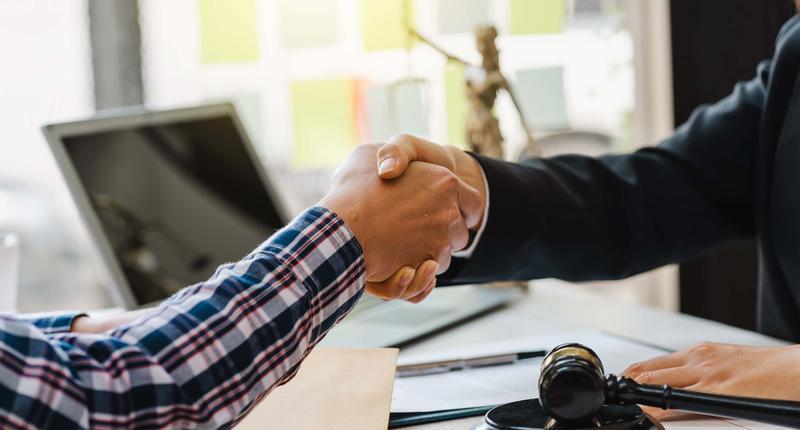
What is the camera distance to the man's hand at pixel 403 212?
2.48 feet

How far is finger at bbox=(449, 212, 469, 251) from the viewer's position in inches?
36.4

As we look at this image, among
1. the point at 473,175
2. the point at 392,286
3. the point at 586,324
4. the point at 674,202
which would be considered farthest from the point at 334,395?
the point at 674,202

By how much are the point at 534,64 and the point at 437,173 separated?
0.94 meters

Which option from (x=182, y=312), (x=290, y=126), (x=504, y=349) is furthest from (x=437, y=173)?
(x=290, y=126)

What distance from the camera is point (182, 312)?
0.54 meters

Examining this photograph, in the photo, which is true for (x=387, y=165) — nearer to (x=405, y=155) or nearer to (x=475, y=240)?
(x=405, y=155)

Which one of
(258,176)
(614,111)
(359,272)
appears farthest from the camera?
(614,111)

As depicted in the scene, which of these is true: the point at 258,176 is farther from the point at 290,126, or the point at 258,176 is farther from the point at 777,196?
the point at 777,196

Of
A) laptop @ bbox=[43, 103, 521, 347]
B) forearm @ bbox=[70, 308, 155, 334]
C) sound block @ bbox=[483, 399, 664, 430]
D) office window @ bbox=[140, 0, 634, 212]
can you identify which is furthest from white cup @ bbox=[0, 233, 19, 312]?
office window @ bbox=[140, 0, 634, 212]

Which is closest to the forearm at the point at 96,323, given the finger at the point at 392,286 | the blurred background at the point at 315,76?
the finger at the point at 392,286

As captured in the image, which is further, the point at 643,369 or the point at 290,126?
the point at 290,126

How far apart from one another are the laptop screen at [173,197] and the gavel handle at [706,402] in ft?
2.15

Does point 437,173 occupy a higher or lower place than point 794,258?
higher

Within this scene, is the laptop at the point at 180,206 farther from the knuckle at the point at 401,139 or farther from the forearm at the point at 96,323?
the forearm at the point at 96,323
